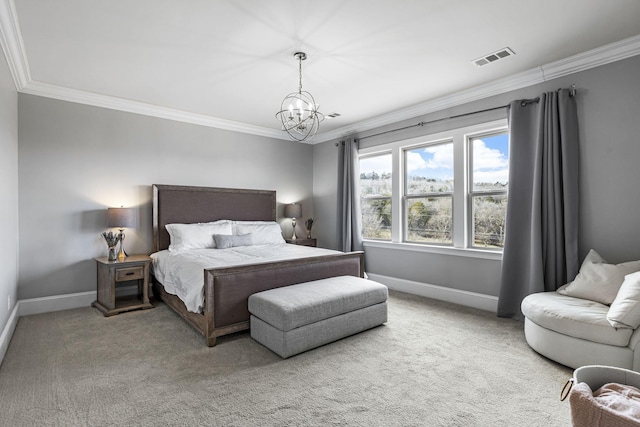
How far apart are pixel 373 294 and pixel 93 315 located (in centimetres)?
320

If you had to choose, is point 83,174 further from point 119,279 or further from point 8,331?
point 8,331

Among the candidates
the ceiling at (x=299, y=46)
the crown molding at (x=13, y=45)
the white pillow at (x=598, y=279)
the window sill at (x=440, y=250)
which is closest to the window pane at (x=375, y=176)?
the window sill at (x=440, y=250)

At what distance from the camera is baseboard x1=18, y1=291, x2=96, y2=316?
3758mm

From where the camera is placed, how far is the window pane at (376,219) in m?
5.25

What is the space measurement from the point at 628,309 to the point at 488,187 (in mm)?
2072

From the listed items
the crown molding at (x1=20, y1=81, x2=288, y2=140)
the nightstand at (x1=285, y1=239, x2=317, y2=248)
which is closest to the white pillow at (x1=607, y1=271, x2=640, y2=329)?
the nightstand at (x1=285, y1=239, x2=317, y2=248)

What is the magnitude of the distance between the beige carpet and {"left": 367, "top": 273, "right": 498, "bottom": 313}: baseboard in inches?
21.4

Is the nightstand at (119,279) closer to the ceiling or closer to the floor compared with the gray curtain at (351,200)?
closer to the floor

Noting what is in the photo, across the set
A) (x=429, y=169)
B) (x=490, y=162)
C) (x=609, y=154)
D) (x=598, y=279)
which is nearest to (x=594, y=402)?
(x=598, y=279)

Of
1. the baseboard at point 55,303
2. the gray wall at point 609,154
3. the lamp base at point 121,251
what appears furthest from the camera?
the lamp base at point 121,251

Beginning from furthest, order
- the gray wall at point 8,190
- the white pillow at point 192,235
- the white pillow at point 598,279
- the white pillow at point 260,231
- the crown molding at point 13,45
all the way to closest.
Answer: the white pillow at point 260,231 < the white pillow at point 192,235 < the gray wall at point 8,190 < the white pillow at point 598,279 < the crown molding at point 13,45

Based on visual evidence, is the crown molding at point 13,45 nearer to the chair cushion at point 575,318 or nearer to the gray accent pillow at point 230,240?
the gray accent pillow at point 230,240

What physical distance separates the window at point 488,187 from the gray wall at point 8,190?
15.9ft

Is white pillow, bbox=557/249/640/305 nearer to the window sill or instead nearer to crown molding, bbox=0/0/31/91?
the window sill
